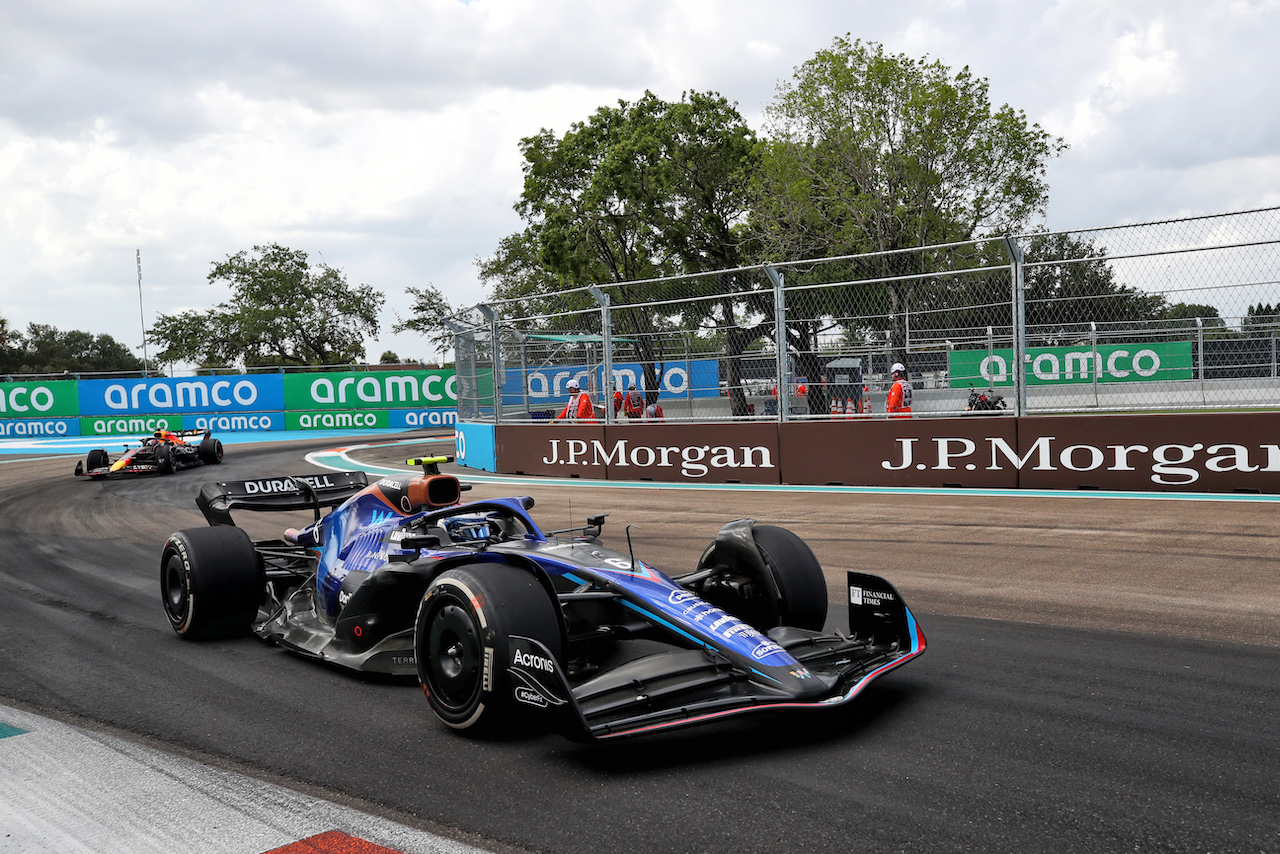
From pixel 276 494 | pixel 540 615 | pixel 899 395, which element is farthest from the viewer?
pixel 899 395

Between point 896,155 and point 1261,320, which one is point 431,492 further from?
point 896,155

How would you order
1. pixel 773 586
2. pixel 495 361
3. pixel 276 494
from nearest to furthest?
pixel 773 586 < pixel 276 494 < pixel 495 361

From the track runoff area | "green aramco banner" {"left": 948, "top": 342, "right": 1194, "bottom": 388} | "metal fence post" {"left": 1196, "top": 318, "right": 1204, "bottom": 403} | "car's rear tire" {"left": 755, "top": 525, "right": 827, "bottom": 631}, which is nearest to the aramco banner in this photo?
"green aramco banner" {"left": 948, "top": 342, "right": 1194, "bottom": 388}

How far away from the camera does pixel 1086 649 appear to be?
4.50 metres

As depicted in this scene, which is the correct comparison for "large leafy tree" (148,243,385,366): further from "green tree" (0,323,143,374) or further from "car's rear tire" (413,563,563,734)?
"car's rear tire" (413,563,563,734)

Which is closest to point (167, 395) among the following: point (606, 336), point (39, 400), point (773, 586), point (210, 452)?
point (39, 400)

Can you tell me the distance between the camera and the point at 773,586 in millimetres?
4441

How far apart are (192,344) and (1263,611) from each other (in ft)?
168

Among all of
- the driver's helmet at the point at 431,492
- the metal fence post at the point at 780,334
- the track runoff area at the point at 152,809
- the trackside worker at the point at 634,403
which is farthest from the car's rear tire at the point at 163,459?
the track runoff area at the point at 152,809

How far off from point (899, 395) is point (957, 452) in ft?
3.12

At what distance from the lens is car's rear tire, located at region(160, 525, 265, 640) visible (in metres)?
5.27

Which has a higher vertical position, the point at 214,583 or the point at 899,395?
the point at 899,395

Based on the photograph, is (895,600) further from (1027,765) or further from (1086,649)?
(1086,649)

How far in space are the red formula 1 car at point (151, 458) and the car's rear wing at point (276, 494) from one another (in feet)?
40.2
